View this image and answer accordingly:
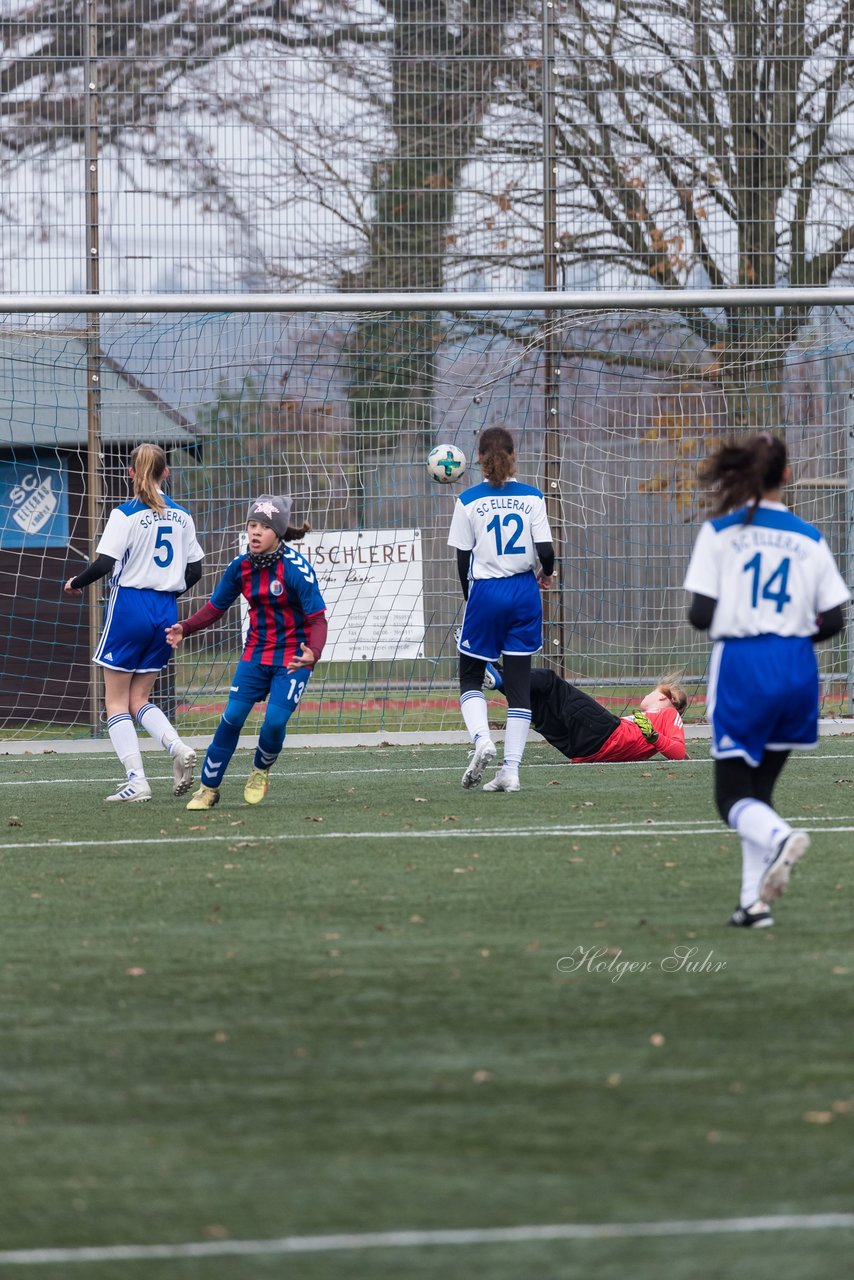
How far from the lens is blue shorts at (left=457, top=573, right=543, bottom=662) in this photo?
9.17 m

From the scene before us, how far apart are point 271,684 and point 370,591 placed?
16.1ft

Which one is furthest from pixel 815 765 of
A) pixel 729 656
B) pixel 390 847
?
pixel 729 656

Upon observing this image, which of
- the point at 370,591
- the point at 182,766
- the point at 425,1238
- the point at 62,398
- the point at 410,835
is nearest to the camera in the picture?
the point at 425,1238

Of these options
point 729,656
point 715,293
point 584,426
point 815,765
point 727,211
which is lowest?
point 815,765

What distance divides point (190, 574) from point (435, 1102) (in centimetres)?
609

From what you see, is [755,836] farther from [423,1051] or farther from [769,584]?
[423,1051]

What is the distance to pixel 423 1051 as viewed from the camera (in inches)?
147

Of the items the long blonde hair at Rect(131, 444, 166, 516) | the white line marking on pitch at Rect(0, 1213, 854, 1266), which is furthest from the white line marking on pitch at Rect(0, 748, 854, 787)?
the white line marking on pitch at Rect(0, 1213, 854, 1266)

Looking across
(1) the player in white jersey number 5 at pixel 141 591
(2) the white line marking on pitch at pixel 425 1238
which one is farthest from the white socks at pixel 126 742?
(2) the white line marking on pitch at pixel 425 1238

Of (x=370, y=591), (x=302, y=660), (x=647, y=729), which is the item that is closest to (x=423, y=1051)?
(x=302, y=660)

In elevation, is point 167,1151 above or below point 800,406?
below

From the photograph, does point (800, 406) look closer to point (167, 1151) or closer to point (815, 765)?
point (815, 765)

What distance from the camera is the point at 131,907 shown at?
5.61m

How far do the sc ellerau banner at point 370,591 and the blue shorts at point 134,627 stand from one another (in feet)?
13.9
